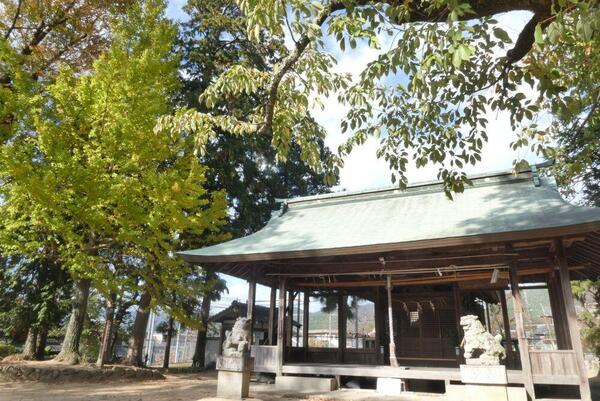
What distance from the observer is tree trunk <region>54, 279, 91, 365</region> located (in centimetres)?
1343

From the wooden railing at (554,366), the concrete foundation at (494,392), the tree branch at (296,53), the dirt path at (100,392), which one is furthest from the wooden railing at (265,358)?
the tree branch at (296,53)

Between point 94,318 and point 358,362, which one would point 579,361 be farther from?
point 94,318

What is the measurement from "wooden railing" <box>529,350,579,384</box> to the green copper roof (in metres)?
2.56

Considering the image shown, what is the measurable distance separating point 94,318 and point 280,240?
47.5 ft

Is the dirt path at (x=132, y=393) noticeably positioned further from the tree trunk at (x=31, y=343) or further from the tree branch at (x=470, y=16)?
the tree branch at (x=470, y=16)

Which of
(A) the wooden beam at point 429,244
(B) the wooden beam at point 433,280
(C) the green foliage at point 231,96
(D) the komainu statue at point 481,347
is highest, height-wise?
(C) the green foliage at point 231,96

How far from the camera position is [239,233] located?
19672 mm

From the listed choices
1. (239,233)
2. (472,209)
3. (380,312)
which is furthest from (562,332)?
(239,233)

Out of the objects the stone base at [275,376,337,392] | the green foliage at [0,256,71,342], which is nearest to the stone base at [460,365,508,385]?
the stone base at [275,376,337,392]

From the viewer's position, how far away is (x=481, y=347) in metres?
8.22

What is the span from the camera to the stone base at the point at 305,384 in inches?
405

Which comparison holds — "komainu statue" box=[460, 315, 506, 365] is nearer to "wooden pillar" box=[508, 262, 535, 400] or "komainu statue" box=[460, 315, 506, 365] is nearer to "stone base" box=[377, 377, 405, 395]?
"wooden pillar" box=[508, 262, 535, 400]

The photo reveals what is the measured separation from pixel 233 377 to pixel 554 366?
6.69 meters

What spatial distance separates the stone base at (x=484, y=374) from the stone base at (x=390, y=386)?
2.31m
